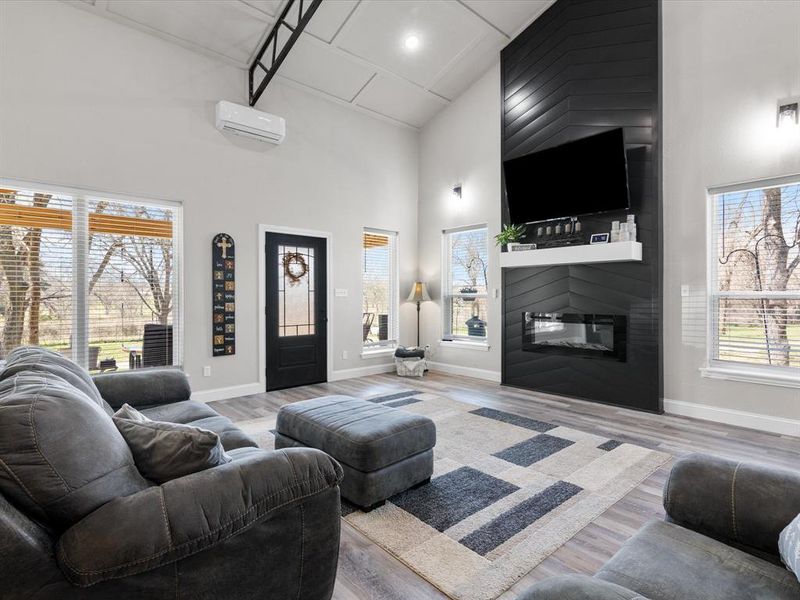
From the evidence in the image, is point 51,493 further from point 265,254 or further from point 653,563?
point 265,254

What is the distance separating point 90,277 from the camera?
→ 13.5 ft

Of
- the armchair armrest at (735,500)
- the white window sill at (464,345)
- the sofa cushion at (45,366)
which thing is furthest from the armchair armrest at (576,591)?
the white window sill at (464,345)

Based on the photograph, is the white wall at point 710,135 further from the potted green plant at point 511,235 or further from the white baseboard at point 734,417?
the potted green plant at point 511,235

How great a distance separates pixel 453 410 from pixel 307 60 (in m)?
4.33

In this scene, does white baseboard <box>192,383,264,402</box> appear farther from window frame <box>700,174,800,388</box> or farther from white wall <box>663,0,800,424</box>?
window frame <box>700,174,800,388</box>

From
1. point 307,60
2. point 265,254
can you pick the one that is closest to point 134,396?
point 265,254

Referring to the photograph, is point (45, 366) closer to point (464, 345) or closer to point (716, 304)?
point (716, 304)

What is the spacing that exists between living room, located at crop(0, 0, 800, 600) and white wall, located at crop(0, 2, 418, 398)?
0.03m

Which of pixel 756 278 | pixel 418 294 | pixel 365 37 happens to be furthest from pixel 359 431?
pixel 365 37

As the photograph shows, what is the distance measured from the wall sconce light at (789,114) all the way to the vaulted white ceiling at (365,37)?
2726 mm

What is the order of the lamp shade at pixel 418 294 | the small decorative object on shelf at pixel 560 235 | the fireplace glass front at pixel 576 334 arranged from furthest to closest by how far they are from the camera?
the lamp shade at pixel 418 294
the small decorative object on shelf at pixel 560 235
the fireplace glass front at pixel 576 334

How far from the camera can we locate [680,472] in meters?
1.41

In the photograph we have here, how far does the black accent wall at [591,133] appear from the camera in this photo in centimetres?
432

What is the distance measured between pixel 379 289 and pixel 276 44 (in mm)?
3377
